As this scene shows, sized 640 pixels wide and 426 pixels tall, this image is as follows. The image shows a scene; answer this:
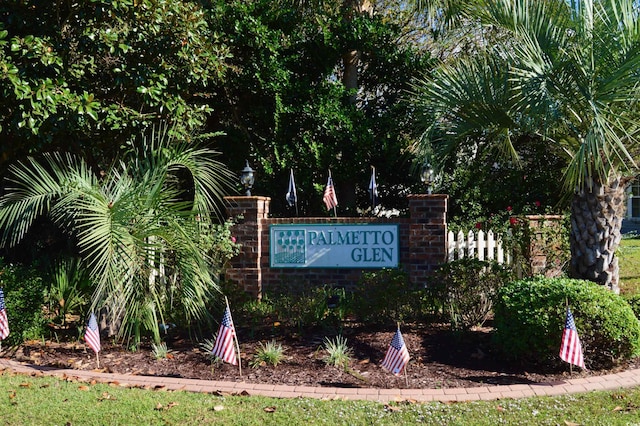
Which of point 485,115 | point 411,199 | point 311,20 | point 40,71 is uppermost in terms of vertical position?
point 311,20

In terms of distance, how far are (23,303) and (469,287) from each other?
17.7 feet

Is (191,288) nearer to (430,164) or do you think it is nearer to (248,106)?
(430,164)

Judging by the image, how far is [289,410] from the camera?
5113 mm

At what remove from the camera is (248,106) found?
38.8 feet

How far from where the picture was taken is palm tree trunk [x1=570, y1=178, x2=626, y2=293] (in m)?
7.22

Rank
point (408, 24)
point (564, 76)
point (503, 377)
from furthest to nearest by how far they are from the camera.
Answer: point (408, 24) < point (564, 76) < point (503, 377)

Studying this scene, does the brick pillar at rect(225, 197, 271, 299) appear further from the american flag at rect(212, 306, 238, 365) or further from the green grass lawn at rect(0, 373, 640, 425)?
the green grass lawn at rect(0, 373, 640, 425)

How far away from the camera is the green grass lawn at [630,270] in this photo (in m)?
10.2

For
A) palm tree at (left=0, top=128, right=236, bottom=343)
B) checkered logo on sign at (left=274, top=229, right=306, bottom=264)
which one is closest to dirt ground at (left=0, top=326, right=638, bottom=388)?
palm tree at (left=0, top=128, right=236, bottom=343)

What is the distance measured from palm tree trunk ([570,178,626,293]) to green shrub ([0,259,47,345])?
21.4ft

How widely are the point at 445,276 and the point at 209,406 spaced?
357 centimetres

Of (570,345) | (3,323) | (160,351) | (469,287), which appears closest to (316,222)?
(469,287)

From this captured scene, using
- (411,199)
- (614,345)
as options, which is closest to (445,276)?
(411,199)

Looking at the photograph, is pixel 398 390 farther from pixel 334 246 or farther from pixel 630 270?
pixel 630 270
